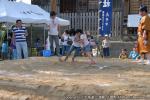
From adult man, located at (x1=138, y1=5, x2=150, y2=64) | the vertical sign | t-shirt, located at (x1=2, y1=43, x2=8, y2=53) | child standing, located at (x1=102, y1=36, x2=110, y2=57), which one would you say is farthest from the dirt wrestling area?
the vertical sign

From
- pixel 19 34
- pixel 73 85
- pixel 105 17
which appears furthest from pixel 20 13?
pixel 73 85

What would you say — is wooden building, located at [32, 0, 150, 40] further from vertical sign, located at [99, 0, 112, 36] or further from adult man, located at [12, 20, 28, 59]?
adult man, located at [12, 20, 28, 59]

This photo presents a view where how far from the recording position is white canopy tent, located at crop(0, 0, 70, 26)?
2125 cm

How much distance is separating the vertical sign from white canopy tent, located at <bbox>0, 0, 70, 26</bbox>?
2.22 metres

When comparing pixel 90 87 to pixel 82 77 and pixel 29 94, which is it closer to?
pixel 29 94

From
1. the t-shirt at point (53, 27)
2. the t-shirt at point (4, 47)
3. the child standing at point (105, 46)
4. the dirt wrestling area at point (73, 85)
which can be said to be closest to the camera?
the dirt wrestling area at point (73, 85)

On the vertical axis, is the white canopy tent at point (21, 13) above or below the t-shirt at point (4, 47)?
above

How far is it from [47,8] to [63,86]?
22.1 m

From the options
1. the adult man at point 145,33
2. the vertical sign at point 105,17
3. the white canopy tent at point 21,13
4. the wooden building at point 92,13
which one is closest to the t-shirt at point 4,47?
the white canopy tent at point 21,13

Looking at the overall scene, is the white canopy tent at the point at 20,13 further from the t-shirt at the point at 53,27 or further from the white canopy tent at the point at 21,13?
the t-shirt at the point at 53,27

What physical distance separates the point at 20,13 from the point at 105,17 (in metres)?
4.94

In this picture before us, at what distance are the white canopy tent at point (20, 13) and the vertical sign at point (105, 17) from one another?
2221mm

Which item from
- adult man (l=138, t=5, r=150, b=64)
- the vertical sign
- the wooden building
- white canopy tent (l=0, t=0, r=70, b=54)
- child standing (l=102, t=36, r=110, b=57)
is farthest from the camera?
the wooden building

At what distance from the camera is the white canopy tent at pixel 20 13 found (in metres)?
21.2
